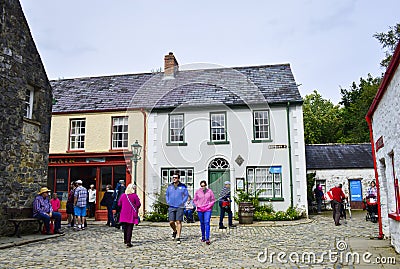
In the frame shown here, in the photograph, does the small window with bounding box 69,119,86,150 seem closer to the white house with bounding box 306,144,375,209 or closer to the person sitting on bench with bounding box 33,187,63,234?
the person sitting on bench with bounding box 33,187,63,234

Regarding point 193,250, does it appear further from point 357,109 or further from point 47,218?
point 357,109

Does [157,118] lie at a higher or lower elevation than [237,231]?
higher

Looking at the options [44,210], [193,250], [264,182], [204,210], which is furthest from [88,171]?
[193,250]

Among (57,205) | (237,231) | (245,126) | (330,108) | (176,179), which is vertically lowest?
(237,231)

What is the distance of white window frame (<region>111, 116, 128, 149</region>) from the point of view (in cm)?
1808

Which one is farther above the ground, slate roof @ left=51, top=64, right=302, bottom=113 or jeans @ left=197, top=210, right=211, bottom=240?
slate roof @ left=51, top=64, right=302, bottom=113

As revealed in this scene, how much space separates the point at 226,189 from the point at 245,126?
4.63 m

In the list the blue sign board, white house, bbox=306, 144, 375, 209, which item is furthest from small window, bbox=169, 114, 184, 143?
the blue sign board

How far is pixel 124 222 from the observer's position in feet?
30.0

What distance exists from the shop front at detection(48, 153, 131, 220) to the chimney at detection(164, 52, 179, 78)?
16.5 feet

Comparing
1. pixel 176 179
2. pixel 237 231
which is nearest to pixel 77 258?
pixel 176 179

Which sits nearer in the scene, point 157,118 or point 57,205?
point 57,205

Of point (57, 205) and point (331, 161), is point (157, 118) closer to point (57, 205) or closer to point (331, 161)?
point (57, 205)

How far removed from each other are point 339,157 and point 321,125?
18058 mm
